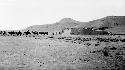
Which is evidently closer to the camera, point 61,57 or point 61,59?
point 61,59

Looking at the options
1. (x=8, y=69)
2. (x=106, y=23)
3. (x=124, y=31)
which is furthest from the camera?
(x=106, y=23)

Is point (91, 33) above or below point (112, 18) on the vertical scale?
below

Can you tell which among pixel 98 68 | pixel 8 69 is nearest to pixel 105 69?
pixel 98 68

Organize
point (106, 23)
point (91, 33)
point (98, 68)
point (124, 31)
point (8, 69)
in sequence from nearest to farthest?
point (8, 69), point (98, 68), point (91, 33), point (124, 31), point (106, 23)

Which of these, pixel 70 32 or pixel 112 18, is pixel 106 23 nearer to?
pixel 112 18

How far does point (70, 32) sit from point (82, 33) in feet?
18.0

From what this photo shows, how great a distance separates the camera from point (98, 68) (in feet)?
39.6

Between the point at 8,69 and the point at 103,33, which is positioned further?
the point at 103,33

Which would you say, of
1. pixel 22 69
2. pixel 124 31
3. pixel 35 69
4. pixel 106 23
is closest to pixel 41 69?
pixel 35 69

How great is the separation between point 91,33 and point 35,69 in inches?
2621

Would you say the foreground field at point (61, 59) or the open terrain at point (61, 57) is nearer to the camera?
the foreground field at point (61, 59)

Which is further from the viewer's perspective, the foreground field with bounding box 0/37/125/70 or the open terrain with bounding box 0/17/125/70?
the open terrain with bounding box 0/17/125/70

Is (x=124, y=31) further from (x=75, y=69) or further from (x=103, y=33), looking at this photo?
(x=75, y=69)

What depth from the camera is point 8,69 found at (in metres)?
11.3
